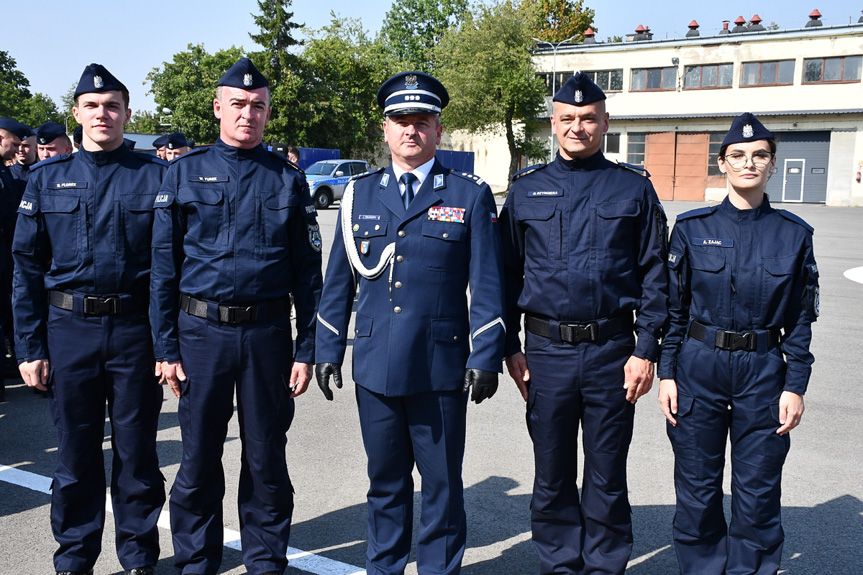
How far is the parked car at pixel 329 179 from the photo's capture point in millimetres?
26906

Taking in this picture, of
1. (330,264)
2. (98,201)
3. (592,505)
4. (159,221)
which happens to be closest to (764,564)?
(592,505)

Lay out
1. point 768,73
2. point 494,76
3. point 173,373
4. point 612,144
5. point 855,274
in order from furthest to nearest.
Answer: point 612,144, point 494,76, point 768,73, point 855,274, point 173,373

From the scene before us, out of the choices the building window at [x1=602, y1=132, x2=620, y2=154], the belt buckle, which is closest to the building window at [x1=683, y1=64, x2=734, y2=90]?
the building window at [x1=602, y1=132, x2=620, y2=154]

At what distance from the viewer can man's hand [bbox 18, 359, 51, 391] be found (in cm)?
363

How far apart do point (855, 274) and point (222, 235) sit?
12.7 meters

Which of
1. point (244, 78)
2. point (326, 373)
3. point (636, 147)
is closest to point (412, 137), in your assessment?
point (244, 78)

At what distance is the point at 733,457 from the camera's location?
10.9 feet


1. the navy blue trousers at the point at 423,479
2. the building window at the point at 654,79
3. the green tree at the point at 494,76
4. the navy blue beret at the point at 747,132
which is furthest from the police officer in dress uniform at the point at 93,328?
the building window at the point at 654,79

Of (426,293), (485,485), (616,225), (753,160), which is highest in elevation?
(753,160)

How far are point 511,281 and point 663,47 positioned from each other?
1651 inches

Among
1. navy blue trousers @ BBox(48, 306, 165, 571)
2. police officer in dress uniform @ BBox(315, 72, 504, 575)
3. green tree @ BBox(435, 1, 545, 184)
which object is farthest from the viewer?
green tree @ BBox(435, 1, 545, 184)

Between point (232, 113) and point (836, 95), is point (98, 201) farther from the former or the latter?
point (836, 95)

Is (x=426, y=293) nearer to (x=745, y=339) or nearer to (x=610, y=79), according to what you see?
(x=745, y=339)

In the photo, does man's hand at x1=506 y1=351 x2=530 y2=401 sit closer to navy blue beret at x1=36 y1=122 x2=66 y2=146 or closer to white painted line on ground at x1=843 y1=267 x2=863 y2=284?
navy blue beret at x1=36 y1=122 x2=66 y2=146
